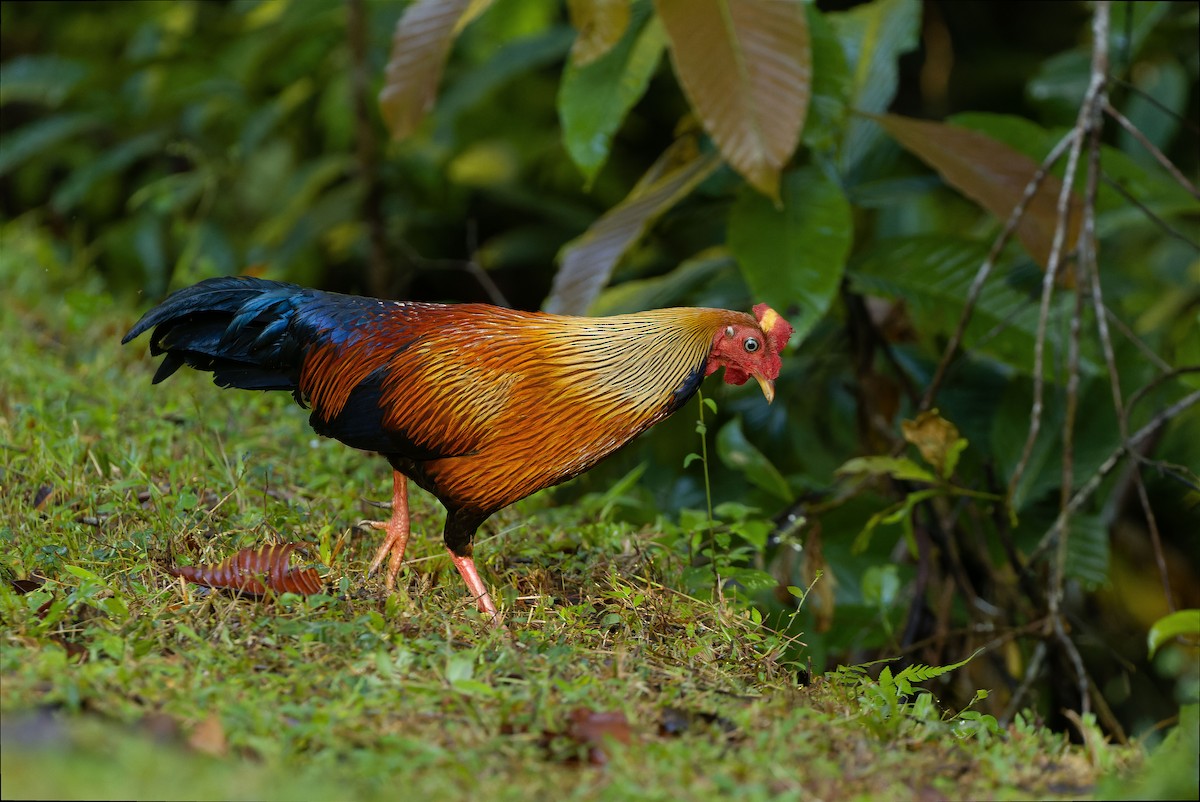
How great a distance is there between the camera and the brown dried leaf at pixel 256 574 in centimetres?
319

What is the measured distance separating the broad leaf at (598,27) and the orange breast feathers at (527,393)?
5.42 feet

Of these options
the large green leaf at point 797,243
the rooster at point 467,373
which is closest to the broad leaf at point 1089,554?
the large green leaf at point 797,243

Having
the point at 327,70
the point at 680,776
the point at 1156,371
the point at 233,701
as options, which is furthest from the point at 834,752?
the point at 327,70

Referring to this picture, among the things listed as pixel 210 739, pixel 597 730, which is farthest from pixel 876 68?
pixel 210 739

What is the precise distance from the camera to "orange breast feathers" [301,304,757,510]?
3420 mm

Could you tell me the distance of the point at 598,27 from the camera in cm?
483

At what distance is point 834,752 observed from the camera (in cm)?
274

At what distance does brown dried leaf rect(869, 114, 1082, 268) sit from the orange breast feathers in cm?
174

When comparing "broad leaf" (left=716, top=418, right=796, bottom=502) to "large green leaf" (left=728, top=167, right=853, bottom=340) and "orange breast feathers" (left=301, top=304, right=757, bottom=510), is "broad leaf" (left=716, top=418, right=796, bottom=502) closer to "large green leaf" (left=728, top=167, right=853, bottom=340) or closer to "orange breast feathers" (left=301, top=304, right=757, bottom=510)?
"large green leaf" (left=728, top=167, right=853, bottom=340)

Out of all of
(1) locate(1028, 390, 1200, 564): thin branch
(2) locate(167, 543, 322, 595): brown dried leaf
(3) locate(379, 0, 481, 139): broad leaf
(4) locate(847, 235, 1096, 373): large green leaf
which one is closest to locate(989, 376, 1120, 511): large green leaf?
(4) locate(847, 235, 1096, 373): large green leaf

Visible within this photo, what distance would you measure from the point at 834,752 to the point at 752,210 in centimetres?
272

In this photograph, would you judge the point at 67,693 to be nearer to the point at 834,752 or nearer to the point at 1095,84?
the point at 834,752

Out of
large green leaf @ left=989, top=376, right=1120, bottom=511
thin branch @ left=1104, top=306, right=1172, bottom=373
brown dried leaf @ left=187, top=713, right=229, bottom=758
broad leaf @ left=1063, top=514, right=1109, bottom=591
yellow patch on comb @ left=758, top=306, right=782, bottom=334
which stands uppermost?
yellow patch on comb @ left=758, top=306, right=782, bottom=334

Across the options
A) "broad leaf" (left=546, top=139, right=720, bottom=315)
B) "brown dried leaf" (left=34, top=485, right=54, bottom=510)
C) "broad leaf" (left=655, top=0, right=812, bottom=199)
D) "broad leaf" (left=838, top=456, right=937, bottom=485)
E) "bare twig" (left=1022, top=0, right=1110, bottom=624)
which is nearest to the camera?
"brown dried leaf" (left=34, top=485, right=54, bottom=510)
